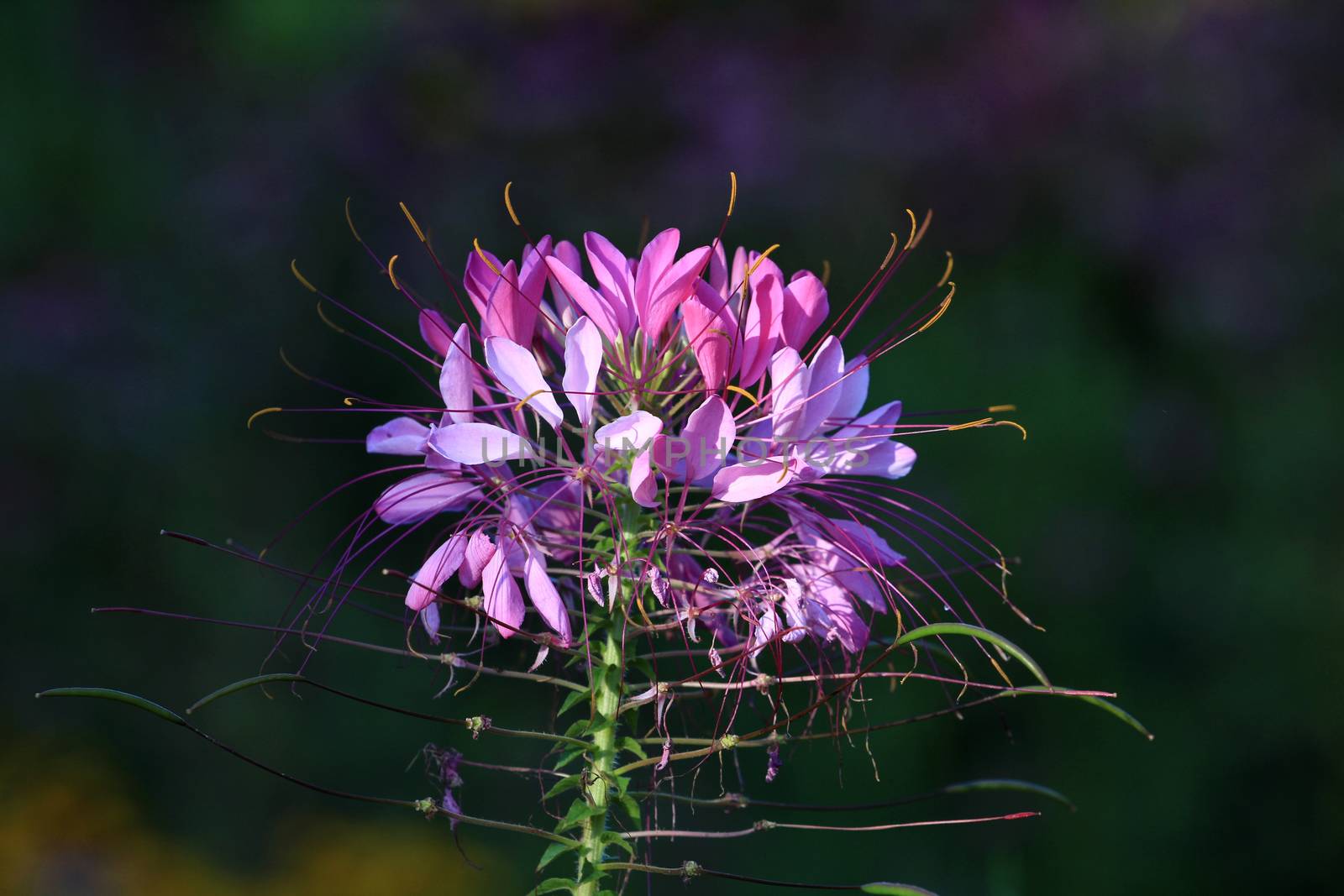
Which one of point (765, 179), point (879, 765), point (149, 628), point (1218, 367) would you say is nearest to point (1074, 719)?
point (879, 765)

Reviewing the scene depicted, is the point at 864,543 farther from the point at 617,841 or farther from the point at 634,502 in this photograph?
the point at 617,841

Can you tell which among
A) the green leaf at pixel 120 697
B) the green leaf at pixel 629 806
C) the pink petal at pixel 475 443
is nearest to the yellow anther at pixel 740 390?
the pink petal at pixel 475 443

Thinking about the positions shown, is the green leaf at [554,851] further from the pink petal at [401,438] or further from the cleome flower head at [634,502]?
the pink petal at [401,438]

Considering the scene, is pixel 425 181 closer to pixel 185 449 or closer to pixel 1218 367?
pixel 185 449

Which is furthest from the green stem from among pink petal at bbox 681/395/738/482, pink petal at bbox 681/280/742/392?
pink petal at bbox 681/280/742/392

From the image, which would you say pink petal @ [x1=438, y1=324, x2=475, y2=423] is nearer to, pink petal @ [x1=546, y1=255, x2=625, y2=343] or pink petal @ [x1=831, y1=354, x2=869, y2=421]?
pink petal @ [x1=546, y1=255, x2=625, y2=343]

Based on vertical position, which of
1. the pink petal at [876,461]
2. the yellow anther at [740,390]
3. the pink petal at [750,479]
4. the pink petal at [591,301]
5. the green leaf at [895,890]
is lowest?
the green leaf at [895,890]
